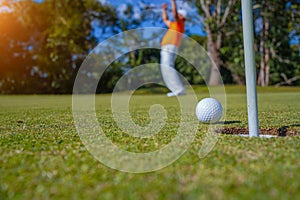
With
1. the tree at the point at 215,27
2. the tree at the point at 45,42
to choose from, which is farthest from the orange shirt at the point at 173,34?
the tree at the point at 45,42

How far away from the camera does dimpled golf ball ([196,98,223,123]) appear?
425 centimetres

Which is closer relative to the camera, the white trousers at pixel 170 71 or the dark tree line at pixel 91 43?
the white trousers at pixel 170 71

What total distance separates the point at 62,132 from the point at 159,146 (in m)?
1.54

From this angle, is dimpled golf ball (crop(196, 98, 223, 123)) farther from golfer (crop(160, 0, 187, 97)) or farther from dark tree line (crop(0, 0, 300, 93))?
dark tree line (crop(0, 0, 300, 93))

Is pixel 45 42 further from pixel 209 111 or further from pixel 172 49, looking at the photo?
pixel 209 111

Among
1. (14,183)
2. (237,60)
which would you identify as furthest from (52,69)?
(14,183)

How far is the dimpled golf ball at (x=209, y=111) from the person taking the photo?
4254 mm

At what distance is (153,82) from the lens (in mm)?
23422

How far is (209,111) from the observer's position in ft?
13.9

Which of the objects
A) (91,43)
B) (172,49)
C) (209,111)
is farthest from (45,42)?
(209,111)

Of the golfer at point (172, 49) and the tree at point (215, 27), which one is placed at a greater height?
the tree at point (215, 27)

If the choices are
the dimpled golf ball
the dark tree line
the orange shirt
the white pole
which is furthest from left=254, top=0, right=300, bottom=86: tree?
the white pole

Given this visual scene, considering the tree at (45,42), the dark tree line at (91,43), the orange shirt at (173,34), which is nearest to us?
the orange shirt at (173,34)

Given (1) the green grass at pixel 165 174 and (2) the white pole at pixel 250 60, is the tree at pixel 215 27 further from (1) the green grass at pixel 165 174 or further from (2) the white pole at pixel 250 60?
(1) the green grass at pixel 165 174
